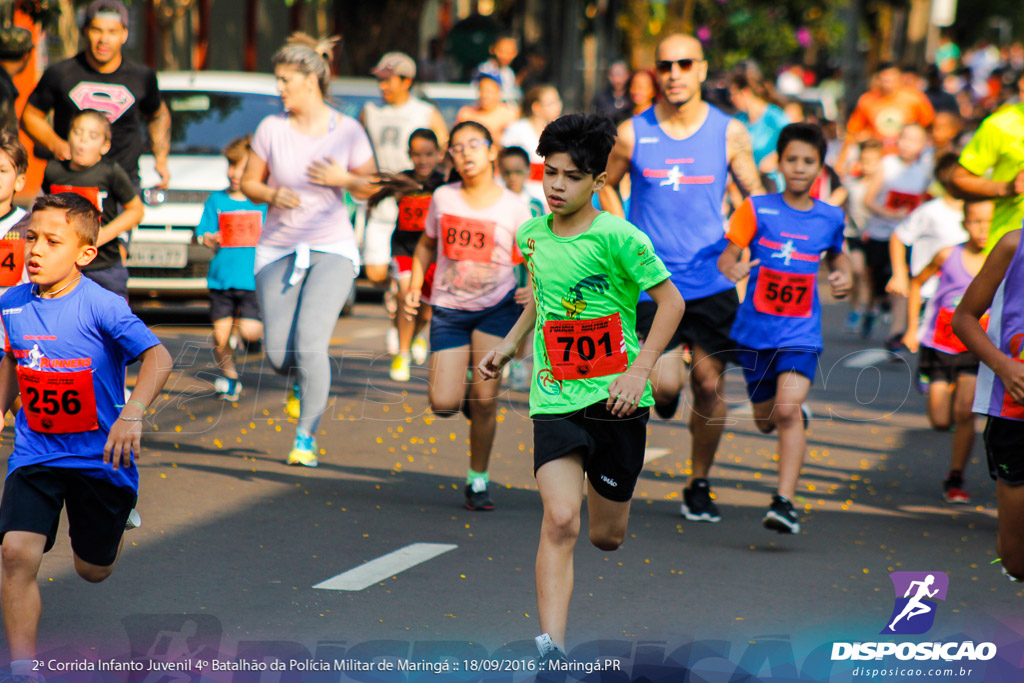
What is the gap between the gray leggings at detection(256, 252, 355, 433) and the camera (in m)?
7.75

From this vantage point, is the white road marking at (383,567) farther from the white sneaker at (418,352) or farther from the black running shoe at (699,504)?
the white sneaker at (418,352)

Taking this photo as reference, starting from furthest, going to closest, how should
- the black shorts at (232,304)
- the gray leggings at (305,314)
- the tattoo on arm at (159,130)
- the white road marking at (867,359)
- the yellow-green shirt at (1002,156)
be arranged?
the white road marking at (867,359), the black shorts at (232,304), the tattoo on arm at (159,130), the gray leggings at (305,314), the yellow-green shirt at (1002,156)

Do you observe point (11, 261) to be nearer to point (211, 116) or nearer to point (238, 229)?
point (238, 229)

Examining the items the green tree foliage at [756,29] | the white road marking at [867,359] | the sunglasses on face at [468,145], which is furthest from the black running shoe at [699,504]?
the green tree foliage at [756,29]

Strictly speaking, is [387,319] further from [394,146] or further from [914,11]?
[914,11]

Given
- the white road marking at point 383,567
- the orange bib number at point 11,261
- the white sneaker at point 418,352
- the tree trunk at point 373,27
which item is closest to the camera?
the white road marking at point 383,567

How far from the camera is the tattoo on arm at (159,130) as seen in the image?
8.59 meters

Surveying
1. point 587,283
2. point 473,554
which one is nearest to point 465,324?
point 473,554

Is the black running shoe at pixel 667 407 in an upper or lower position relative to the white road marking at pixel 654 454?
upper

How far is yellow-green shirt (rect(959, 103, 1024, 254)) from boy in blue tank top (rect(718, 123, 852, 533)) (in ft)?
2.86

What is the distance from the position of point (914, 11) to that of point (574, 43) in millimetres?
16802

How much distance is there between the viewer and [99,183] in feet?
24.2

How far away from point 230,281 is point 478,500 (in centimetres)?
344

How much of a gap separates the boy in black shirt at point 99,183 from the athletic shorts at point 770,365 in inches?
115
